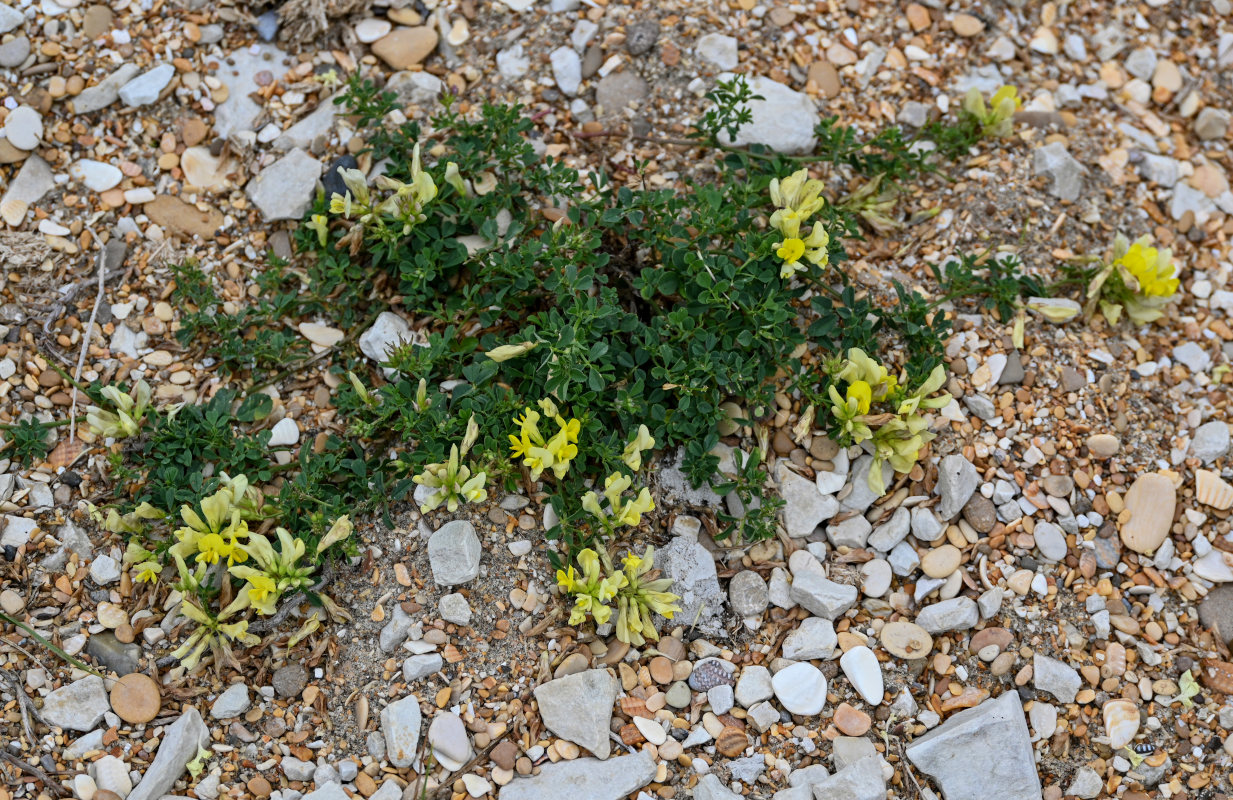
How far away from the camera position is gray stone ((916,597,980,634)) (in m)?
3.57

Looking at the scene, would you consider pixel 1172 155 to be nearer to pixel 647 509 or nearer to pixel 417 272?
pixel 647 509

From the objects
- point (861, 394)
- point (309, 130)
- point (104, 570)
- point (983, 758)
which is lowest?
point (983, 758)

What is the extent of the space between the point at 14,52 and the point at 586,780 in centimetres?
369

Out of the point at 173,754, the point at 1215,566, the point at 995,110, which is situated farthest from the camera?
the point at 995,110

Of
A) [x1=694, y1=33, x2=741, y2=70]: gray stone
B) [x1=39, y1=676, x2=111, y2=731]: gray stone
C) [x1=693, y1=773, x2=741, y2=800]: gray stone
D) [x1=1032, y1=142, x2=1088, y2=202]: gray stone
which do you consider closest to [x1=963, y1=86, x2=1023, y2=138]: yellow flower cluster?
[x1=1032, y1=142, x2=1088, y2=202]: gray stone

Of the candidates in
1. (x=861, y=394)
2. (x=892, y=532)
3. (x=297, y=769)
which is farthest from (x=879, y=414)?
(x=297, y=769)

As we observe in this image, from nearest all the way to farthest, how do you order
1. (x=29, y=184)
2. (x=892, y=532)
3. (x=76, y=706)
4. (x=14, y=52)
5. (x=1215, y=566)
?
(x=76, y=706), (x=892, y=532), (x=1215, y=566), (x=29, y=184), (x=14, y=52)

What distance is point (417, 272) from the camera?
12.3ft

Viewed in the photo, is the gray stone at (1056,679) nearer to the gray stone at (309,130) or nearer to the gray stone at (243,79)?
the gray stone at (309,130)

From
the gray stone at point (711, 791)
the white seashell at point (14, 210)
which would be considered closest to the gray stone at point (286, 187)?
the white seashell at point (14, 210)

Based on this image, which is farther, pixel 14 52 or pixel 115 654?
pixel 14 52

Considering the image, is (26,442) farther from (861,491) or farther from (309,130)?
(861,491)

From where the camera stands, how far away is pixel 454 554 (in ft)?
11.5

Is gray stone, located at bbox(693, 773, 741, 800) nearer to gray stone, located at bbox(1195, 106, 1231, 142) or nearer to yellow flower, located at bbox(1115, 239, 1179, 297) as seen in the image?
yellow flower, located at bbox(1115, 239, 1179, 297)
